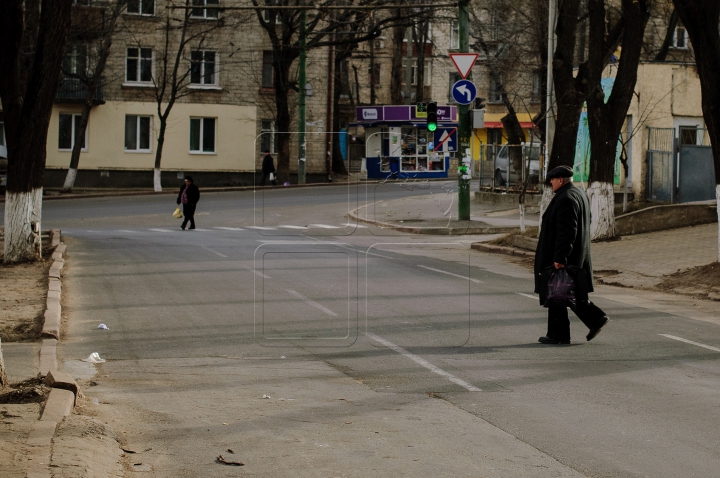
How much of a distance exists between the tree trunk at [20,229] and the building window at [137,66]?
109 ft

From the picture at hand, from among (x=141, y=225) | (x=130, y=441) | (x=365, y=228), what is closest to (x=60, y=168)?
(x=141, y=225)

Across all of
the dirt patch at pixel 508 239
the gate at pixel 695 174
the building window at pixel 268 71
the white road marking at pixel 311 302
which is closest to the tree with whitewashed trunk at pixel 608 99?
the dirt patch at pixel 508 239

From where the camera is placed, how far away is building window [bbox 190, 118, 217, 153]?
51.1 m

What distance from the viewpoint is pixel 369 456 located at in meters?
6.11

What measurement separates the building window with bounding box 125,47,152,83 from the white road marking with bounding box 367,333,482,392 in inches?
1647

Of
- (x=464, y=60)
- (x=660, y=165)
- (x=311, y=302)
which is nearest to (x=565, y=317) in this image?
(x=311, y=302)

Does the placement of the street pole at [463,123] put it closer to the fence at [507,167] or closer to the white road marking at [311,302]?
the fence at [507,167]

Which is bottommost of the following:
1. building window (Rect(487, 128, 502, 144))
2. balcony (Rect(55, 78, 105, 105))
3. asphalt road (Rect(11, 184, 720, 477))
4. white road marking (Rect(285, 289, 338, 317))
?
asphalt road (Rect(11, 184, 720, 477))

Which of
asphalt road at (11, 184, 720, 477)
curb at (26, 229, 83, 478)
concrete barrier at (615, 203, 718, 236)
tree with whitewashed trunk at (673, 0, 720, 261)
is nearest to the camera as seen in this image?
curb at (26, 229, 83, 478)

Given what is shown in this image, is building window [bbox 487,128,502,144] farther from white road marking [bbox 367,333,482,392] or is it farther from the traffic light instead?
white road marking [bbox 367,333,482,392]

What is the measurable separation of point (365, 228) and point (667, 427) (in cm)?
2243

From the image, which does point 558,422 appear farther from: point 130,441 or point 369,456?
point 130,441

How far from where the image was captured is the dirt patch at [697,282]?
14.9 m

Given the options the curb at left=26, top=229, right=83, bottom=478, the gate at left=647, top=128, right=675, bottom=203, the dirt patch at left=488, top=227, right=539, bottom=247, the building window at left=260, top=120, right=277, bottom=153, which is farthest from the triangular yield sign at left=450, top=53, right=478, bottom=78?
the building window at left=260, top=120, right=277, bottom=153
